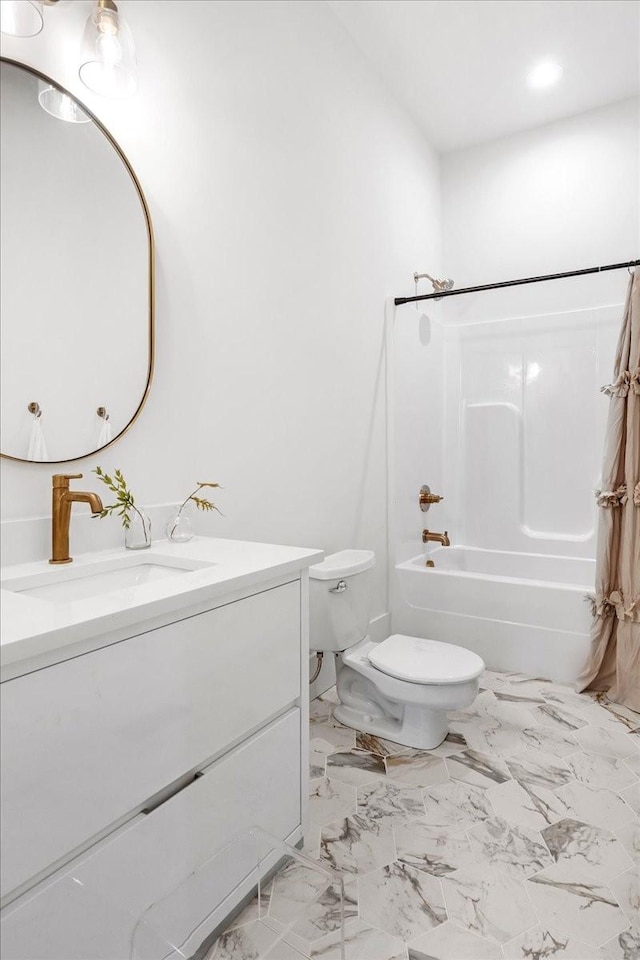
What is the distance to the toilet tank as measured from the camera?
198cm

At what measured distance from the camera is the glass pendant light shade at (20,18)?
3.76 feet

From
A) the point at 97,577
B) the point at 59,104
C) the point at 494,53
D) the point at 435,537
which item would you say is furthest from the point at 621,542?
the point at 59,104

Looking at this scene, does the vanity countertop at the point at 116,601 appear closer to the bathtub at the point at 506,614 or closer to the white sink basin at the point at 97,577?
the white sink basin at the point at 97,577

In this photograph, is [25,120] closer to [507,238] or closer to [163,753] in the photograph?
[163,753]

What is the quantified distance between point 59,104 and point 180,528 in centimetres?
107

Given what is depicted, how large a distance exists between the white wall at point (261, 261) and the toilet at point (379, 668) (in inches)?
11.3

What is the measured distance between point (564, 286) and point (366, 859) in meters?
3.04

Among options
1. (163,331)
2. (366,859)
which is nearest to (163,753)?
(366,859)

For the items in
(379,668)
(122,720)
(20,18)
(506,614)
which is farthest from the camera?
(506,614)

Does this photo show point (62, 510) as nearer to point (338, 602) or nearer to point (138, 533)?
point (138, 533)

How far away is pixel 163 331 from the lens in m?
1.61

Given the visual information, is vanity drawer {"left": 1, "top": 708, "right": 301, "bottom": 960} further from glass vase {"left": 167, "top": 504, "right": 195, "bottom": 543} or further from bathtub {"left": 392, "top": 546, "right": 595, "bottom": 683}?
bathtub {"left": 392, "top": 546, "right": 595, "bottom": 683}

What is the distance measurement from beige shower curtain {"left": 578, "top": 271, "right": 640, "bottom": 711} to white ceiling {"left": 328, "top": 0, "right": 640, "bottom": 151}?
46.5 inches

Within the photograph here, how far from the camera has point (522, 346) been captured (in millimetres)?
3289
